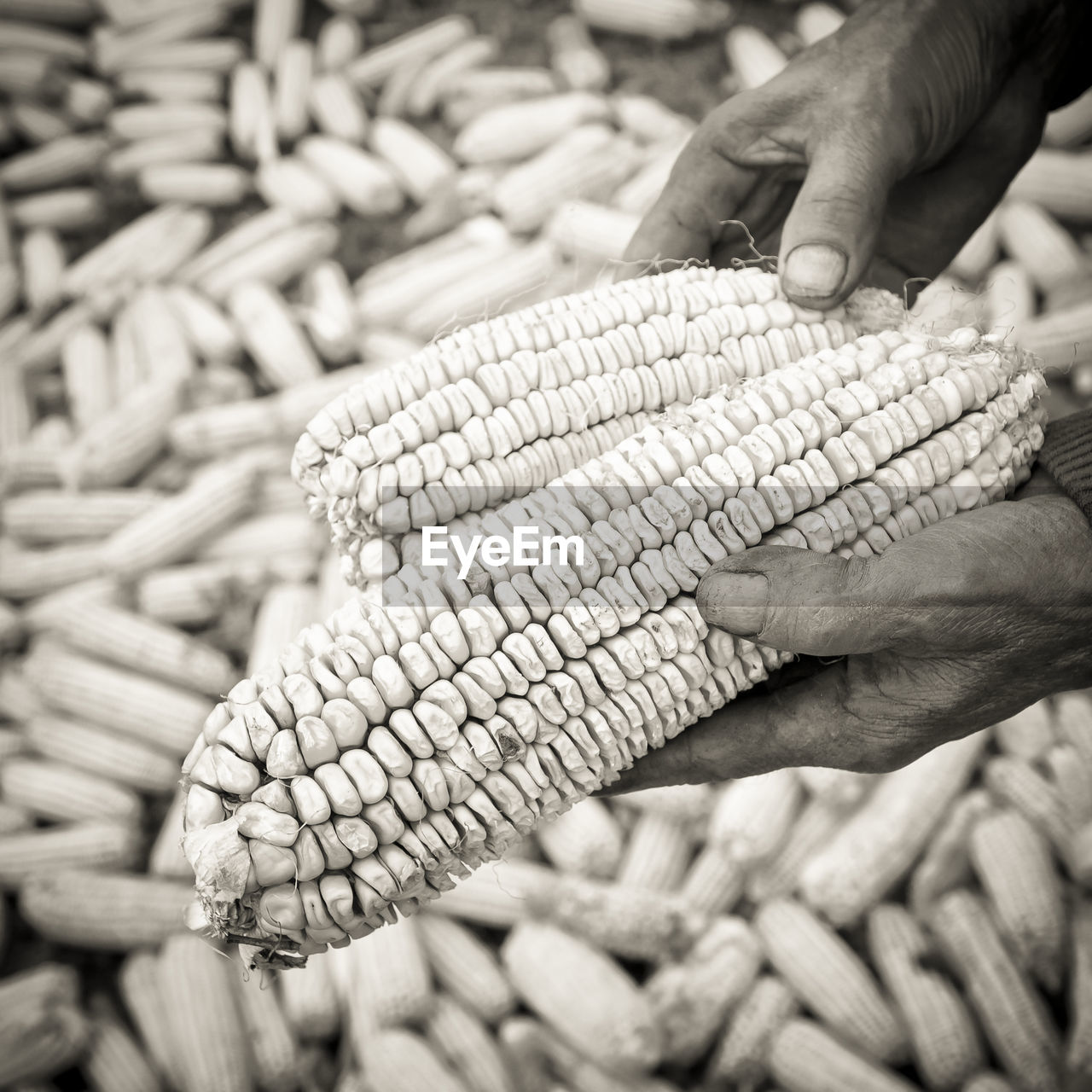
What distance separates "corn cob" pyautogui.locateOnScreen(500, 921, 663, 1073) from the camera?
334 centimetres

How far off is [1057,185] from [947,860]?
3.53m

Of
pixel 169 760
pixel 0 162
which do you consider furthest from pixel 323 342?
pixel 0 162

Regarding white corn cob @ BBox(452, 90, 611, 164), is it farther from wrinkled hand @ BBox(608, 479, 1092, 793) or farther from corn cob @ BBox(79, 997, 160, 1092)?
corn cob @ BBox(79, 997, 160, 1092)

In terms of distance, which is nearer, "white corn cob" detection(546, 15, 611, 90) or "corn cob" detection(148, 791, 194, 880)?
"corn cob" detection(148, 791, 194, 880)

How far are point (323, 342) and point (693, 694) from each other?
134 inches

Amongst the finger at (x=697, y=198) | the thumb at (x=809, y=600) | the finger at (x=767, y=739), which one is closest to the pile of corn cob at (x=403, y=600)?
the thumb at (x=809, y=600)

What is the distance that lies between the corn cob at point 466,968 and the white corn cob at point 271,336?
2.66 meters

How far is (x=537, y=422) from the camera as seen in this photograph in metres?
2.41

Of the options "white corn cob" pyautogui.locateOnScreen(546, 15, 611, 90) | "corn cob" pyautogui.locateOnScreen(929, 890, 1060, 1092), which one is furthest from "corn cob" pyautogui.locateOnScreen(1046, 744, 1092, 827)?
"white corn cob" pyautogui.locateOnScreen(546, 15, 611, 90)

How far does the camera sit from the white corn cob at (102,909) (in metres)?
3.72

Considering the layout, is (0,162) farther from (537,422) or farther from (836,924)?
(836,924)

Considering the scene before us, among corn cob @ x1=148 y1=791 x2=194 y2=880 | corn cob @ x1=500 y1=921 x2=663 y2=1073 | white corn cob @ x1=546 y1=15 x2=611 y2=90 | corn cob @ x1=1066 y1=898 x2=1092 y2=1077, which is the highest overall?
white corn cob @ x1=546 y1=15 x2=611 y2=90

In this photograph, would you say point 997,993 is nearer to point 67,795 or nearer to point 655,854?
point 655,854

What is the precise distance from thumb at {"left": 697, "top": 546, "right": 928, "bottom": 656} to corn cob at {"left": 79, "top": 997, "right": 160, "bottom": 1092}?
2.93 metres
